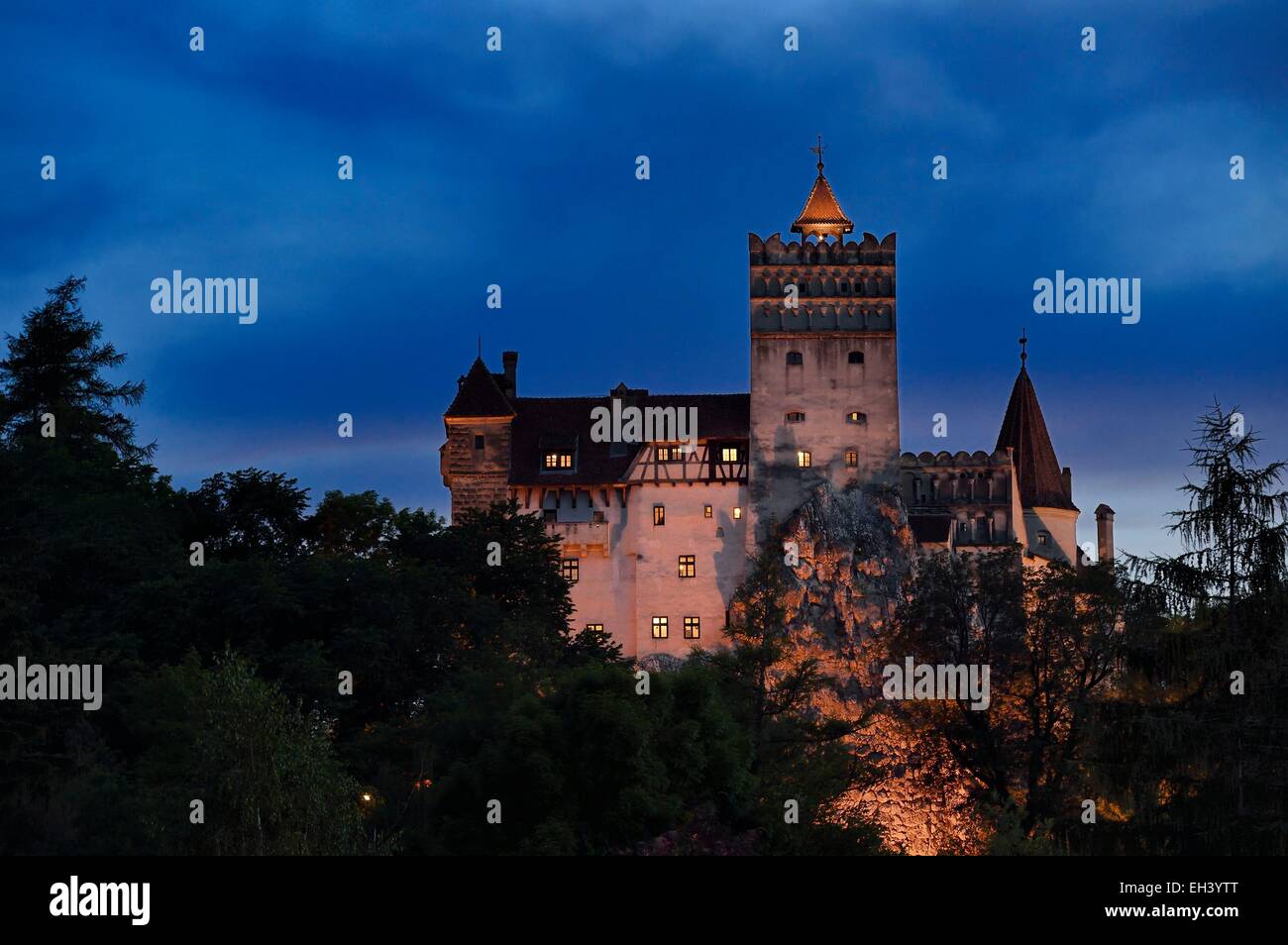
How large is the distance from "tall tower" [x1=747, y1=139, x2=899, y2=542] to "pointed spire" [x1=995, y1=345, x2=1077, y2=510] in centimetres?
890

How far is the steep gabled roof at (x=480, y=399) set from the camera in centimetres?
9031

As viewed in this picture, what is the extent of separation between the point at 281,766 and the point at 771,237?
58.1 meters

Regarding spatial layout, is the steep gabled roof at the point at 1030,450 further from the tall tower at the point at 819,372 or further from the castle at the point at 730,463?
the tall tower at the point at 819,372

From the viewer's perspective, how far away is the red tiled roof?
290 feet

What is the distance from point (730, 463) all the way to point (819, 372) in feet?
18.9

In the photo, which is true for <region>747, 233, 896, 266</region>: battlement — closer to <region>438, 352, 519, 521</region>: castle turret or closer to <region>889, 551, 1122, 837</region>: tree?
<region>438, 352, 519, 521</region>: castle turret

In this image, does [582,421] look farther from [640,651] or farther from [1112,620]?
[1112,620]

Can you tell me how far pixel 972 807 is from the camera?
59.9 m

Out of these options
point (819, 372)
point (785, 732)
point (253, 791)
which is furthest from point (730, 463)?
point (253, 791)

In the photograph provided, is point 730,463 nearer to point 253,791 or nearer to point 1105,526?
point 1105,526

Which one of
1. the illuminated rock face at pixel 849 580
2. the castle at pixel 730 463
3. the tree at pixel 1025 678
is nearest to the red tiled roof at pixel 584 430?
the castle at pixel 730 463

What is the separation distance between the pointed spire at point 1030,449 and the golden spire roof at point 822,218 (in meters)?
11.3

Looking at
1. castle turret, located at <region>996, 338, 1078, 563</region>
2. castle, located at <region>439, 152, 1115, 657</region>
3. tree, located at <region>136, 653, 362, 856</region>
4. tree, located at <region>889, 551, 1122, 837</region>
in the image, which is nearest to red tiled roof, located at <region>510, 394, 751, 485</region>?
castle, located at <region>439, 152, 1115, 657</region>
